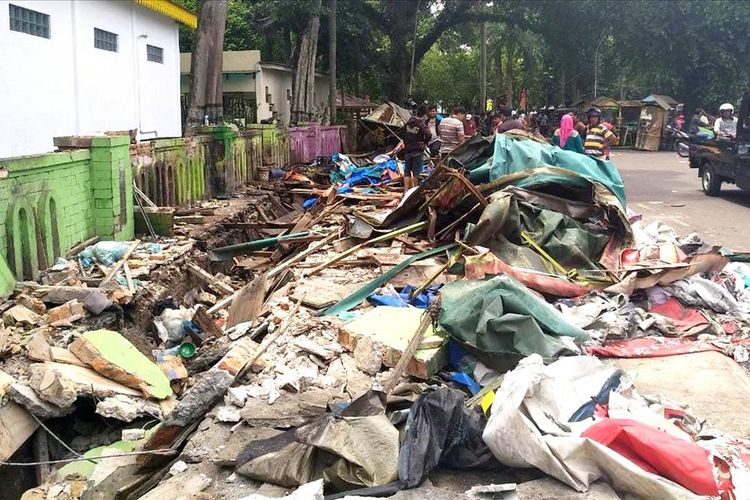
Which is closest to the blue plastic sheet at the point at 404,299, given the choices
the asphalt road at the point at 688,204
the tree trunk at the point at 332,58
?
the asphalt road at the point at 688,204

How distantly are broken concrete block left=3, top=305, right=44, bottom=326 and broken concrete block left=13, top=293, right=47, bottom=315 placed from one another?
102 mm

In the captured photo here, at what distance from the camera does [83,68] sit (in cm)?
1518

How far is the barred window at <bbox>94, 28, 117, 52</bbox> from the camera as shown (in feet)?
52.7

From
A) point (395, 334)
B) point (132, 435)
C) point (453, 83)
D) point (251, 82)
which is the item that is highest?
point (453, 83)

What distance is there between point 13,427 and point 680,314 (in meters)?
5.46

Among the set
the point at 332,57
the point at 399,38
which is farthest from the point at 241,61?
the point at 399,38

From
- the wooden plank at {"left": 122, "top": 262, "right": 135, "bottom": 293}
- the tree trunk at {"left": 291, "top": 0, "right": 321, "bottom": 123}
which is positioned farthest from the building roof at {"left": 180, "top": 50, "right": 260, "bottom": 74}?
the wooden plank at {"left": 122, "top": 262, "right": 135, "bottom": 293}

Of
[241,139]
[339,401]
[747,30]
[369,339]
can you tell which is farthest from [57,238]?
[747,30]

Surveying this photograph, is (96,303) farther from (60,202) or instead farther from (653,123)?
(653,123)

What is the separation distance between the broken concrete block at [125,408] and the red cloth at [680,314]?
4367 millimetres

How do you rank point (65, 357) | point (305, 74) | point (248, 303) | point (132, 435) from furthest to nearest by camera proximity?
point (305, 74) → point (248, 303) → point (65, 357) → point (132, 435)

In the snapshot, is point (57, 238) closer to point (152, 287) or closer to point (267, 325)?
point (152, 287)

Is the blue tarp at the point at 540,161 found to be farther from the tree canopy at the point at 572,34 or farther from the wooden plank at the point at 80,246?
the tree canopy at the point at 572,34

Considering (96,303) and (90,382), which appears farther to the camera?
(96,303)
